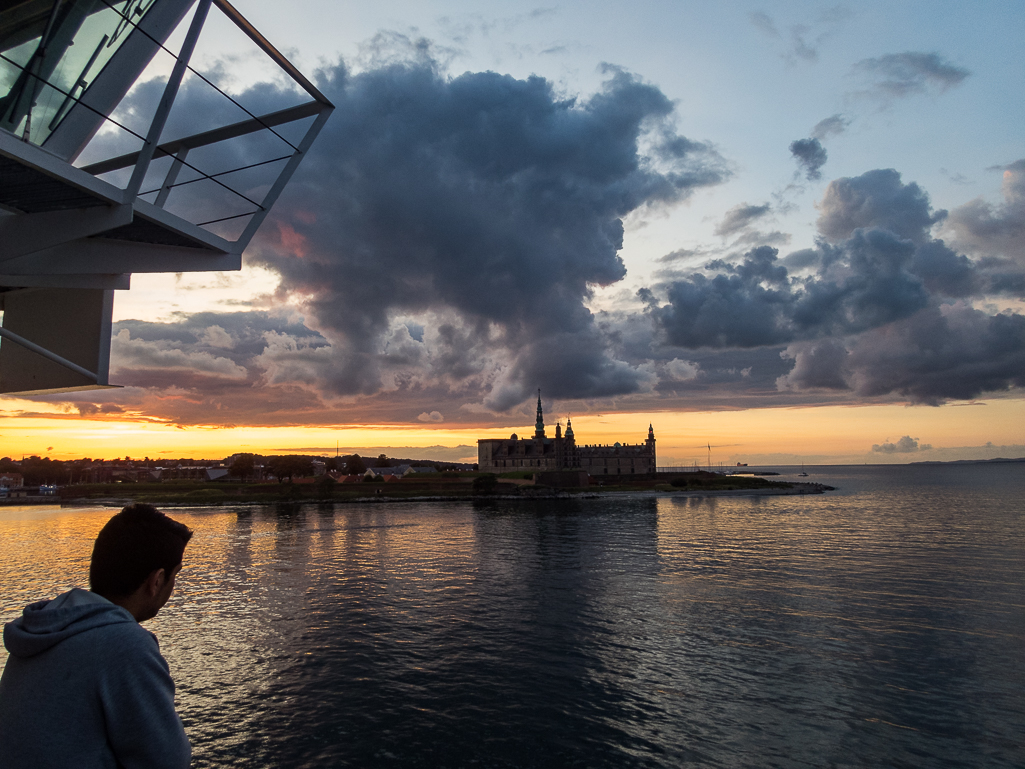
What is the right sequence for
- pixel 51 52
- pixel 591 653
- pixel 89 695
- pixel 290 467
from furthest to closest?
1. pixel 290 467
2. pixel 591 653
3. pixel 51 52
4. pixel 89 695

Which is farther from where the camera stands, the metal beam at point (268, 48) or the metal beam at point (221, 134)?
the metal beam at point (221, 134)

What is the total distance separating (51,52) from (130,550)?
7.66 metres

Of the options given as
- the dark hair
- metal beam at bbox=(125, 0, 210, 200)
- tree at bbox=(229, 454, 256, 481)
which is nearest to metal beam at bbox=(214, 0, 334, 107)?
metal beam at bbox=(125, 0, 210, 200)

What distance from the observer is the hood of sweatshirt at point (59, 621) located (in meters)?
2.27

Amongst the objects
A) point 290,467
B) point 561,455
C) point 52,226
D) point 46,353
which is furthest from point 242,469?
point 52,226

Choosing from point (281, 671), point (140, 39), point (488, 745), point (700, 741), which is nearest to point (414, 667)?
point (281, 671)

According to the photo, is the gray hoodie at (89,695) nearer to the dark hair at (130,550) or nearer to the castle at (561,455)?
the dark hair at (130,550)

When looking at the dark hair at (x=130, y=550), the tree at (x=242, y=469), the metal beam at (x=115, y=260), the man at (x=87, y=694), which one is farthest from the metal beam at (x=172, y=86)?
the tree at (x=242, y=469)

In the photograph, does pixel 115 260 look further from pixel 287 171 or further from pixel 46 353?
pixel 287 171

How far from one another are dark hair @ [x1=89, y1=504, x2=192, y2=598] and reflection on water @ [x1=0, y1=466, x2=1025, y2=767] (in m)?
14.1

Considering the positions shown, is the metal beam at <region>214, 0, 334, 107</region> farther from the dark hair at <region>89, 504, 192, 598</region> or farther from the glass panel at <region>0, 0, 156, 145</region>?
the dark hair at <region>89, 504, 192, 598</region>

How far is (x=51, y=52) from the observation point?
7238 millimetres

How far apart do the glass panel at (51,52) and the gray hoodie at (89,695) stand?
6.87 metres

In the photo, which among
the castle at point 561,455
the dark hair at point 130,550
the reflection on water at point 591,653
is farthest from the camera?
the castle at point 561,455
